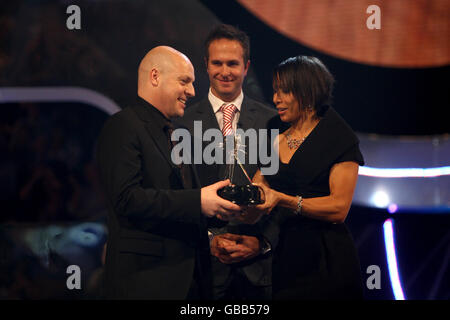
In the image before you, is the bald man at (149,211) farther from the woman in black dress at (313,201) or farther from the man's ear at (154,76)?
the woman in black dress at (313,201)

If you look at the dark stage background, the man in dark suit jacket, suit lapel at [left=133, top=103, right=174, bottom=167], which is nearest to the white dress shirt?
the man in dark suit jacket

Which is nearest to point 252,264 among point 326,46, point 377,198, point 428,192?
point 377,198

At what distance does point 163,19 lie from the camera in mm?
3162

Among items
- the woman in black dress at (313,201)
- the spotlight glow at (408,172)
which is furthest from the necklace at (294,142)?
the spotlight glow at (408,172)

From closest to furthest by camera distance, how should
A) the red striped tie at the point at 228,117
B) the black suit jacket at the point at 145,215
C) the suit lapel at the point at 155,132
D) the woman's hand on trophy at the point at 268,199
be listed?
the black suit jacket at the point at 145,215
the suit lapel at the point at 155,132
the woman's hand on trophy at the point at 268,199
the red striped tie at the point at 228,117

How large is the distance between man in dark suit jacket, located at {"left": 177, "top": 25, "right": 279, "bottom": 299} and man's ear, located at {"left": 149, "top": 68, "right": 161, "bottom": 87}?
1.14ft

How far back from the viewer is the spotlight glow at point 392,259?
3.08 m

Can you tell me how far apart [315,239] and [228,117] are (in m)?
0.87

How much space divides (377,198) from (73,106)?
2054 mm

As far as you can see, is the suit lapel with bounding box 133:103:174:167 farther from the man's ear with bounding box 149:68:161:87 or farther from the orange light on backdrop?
the orange light on backdrop

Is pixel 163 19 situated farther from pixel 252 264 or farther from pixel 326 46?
pixel 252 264

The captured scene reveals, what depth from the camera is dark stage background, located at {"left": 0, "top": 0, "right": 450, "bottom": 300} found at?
10.2 ft

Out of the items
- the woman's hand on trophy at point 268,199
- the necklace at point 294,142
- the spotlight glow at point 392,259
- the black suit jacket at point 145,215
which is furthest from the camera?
the spotlight glow at point 392,259

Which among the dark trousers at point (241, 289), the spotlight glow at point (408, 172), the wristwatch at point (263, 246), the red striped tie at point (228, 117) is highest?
the red striped tie at point (228, 117)
